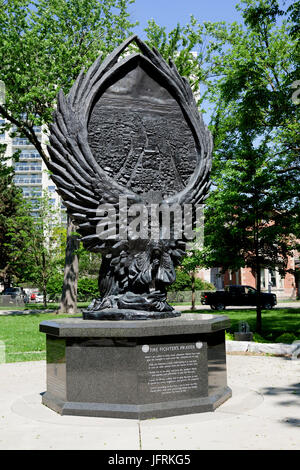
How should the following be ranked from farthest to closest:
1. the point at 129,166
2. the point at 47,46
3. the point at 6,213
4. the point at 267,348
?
the point at 6,213 < the point at 47,46 < the point at 267,348 < the point at 129,166

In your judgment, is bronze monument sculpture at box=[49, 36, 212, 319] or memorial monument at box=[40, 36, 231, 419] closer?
memorial monument at box=[40, 36, 231, 419]

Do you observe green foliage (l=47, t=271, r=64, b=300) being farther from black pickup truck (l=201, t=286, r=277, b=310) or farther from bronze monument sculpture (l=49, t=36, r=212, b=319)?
bronze monument sculpture (l=49, t=36, r=212, b=319)

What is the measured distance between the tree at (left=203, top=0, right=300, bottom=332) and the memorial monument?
7108mm

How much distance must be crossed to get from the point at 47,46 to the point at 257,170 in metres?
13.4

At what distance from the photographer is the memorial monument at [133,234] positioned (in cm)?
582

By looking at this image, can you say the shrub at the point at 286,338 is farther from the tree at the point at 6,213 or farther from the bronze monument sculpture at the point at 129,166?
the tree at the point at 6,213

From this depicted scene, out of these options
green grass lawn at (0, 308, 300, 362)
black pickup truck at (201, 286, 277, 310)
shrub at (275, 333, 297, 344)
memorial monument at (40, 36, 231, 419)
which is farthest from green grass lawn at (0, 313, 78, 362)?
black pickup truck at (201, 286, 277, 310)

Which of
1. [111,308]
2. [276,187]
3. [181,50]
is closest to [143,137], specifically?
[111,308]

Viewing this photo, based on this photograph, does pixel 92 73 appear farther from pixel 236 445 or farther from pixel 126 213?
pixel 236 445

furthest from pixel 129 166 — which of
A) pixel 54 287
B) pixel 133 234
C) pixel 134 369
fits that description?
pixel 54 287

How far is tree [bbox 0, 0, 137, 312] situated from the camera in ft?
71.2

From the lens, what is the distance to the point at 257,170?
15.4 meters

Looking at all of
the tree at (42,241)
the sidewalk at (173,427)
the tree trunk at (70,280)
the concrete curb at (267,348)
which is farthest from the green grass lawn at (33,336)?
the tree at (42,241)

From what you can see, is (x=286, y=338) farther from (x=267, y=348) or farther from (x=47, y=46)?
(x=47, y=46)
